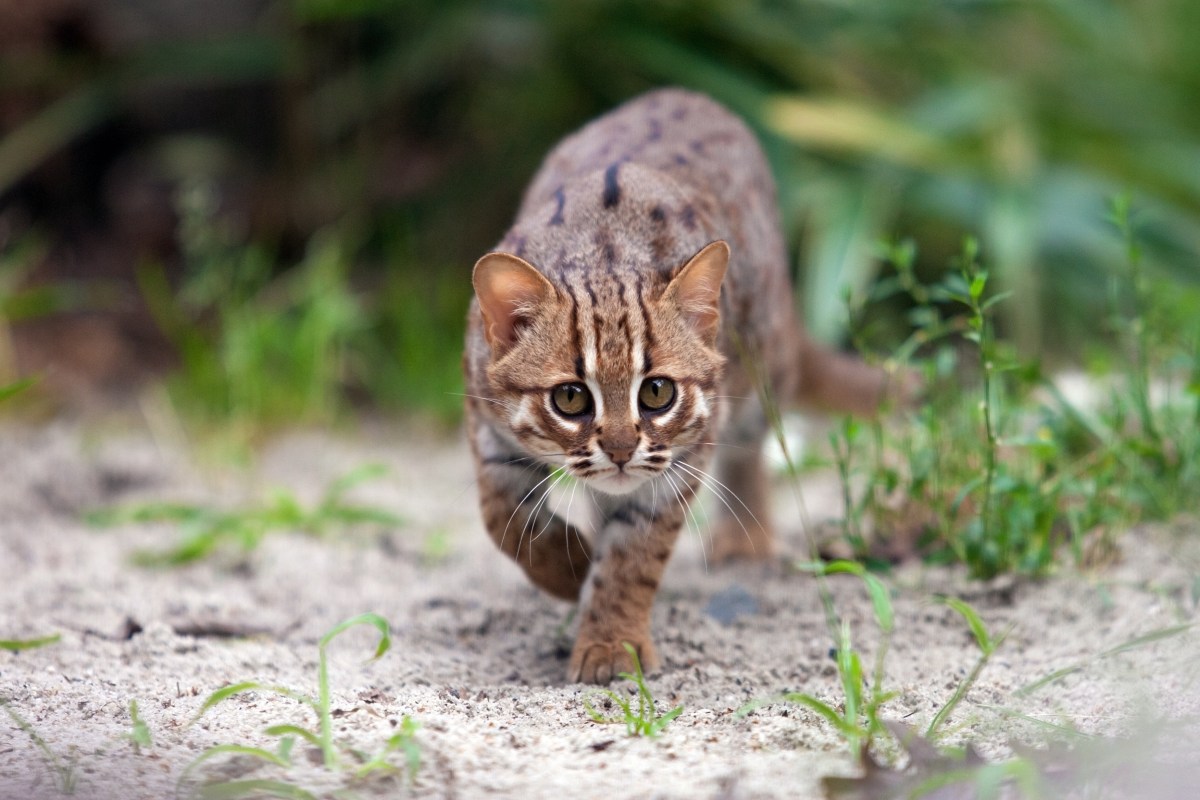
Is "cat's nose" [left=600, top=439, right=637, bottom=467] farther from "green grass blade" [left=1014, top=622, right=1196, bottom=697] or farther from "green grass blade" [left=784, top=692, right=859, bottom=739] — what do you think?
"green grass blade" [left=1014, top=622, right=1196, bottom=697]

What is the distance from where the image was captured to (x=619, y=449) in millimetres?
3260

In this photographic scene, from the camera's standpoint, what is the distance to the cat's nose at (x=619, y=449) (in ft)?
10.7

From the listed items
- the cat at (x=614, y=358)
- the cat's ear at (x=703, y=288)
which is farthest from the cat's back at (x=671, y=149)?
the cat's ear at (x=703, y=288)

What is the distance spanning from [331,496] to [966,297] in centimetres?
254

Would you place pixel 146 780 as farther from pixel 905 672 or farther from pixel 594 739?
pixel 905 672

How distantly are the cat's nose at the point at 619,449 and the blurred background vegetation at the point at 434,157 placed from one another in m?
3.05

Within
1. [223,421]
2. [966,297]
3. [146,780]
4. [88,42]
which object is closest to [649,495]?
[966,297]

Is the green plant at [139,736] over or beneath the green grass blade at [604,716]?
over

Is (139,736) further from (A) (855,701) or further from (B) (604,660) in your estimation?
(A) (855,701)

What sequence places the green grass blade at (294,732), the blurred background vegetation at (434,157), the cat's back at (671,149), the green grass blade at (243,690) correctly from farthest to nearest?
the blurred background vegetation at (434,157) < the cat's back at (671,149) < the green grass blade at (243,690) < the green grass blade at (294,732)

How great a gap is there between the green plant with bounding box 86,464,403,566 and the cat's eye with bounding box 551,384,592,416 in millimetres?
1640

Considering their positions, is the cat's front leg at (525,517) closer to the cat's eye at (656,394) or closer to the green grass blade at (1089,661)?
the cat's eye at (656,394)

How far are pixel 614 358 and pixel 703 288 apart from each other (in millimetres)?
362

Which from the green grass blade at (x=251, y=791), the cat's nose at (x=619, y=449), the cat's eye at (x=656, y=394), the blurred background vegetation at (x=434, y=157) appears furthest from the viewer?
the blurred background vegetation at (x=434, y=157)
